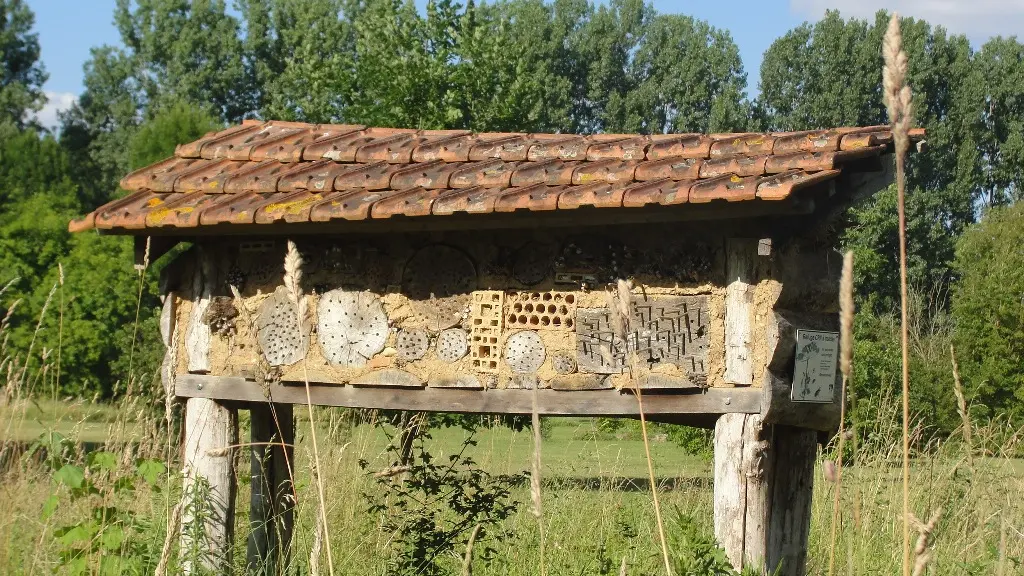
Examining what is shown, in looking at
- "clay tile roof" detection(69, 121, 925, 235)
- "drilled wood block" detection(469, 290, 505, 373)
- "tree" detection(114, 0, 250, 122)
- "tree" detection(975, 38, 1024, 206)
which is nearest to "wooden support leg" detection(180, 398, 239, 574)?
"clay tile roof" detection(69, 121, 925, 235)

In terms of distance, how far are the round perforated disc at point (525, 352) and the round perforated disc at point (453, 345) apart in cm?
23

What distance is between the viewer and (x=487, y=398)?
5.31m

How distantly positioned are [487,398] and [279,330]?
3.99 ft

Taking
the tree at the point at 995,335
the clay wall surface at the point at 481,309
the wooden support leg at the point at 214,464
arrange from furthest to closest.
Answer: the tree at the point at 995,335 → the wooden support leg at the point at 214,464 → the clay wall surface at the point at 481,309

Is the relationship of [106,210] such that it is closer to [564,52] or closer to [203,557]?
[203,557]

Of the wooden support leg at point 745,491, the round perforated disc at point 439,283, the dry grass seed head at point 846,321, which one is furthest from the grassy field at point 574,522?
the dry grass seed head at point 846,321

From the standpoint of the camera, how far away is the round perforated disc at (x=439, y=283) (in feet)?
17.8

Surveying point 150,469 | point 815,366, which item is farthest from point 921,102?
point 150,469

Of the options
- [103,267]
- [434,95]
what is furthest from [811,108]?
[434,95]

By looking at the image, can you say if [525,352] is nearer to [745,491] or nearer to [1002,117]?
[745,491]

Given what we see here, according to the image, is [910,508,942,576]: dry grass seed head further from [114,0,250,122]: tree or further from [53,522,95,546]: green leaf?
[114,0,250,122]: tree

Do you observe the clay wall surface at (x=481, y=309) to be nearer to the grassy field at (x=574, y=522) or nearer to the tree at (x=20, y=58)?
the grassy field at (x=574, y=522)

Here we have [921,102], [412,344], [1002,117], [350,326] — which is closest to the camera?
[412,344]

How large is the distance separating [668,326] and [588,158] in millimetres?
904
